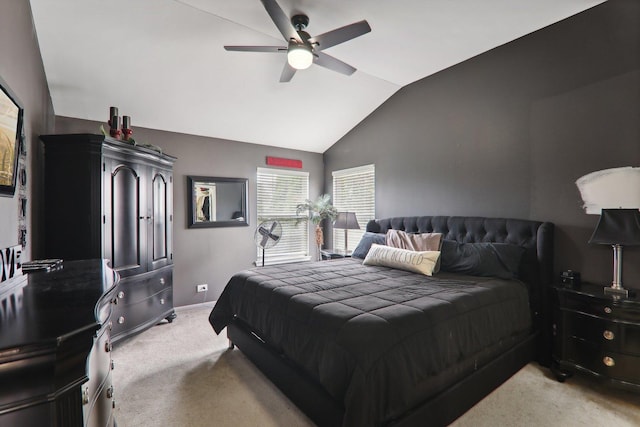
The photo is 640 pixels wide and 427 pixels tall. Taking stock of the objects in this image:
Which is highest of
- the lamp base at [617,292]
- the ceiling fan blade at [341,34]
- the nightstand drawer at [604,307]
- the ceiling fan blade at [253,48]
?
the ceiling fan blade at [253,48]

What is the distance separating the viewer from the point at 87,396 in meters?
1.04

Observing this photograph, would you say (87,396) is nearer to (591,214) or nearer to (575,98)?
(591,214)

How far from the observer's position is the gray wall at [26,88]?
5.63ft

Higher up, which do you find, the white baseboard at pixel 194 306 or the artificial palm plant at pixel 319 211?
the artificial palm plant at pixel 319 211

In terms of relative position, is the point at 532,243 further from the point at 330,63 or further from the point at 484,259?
the point at 330,63

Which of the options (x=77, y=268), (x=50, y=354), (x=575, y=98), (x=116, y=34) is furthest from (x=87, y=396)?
(x=575, y=98)

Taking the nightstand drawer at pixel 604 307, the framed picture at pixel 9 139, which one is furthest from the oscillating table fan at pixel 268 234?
the nightstand drawer at pixel 604 307

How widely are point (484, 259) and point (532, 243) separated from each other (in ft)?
1.55

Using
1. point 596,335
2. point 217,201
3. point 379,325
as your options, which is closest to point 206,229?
point 217,201

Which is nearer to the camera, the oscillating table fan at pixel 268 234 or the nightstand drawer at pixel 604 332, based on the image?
the nightstand drawer at pixel 604 332

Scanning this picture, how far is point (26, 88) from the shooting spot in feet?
7.16

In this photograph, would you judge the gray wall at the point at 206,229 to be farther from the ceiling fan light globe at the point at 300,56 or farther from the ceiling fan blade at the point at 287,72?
the ceiling fan light globe at the point at 300,56

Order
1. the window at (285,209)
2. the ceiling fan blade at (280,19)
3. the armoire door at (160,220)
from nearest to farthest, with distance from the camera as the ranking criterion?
1. the ceiling fan blade at (280,19)
2. the armoire door at (160,220)
3. the window at (285,209)

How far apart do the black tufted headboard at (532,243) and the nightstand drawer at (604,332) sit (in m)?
0.31
